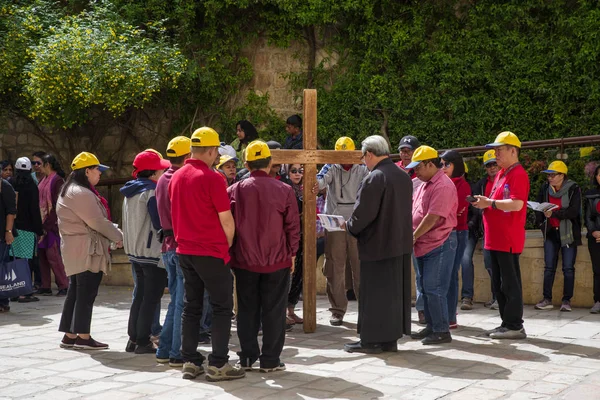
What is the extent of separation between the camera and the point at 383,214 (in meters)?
7.38

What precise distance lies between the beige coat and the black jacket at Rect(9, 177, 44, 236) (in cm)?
334

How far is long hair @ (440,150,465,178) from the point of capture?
8.98 m

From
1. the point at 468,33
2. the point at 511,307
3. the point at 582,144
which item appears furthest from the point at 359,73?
the point at 511,307

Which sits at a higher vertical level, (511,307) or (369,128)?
(369,128)

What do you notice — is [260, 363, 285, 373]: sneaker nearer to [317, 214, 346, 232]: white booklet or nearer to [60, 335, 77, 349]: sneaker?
[317, 214, 346, 232]: white booklet

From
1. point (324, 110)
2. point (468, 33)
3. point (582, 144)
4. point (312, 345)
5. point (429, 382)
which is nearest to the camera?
point (429, 382)

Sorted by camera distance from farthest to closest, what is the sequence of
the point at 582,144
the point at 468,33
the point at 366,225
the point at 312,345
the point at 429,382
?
the point at 468,33
the point at 582,144
the point at 312,345
the point at 366,225
the point at 429,382

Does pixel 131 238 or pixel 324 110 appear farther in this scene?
pixel 324 110

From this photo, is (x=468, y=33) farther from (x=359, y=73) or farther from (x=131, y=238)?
(x=131, y=238)

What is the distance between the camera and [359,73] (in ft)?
47.5

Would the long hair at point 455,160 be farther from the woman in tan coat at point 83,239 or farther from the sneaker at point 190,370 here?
the sneaker at point 190,370

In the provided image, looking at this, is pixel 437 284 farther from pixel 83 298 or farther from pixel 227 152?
pixel 83 298

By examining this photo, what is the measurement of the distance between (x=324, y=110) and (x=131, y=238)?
7.66 metres

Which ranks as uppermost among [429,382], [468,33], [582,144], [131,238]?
[468,33]
